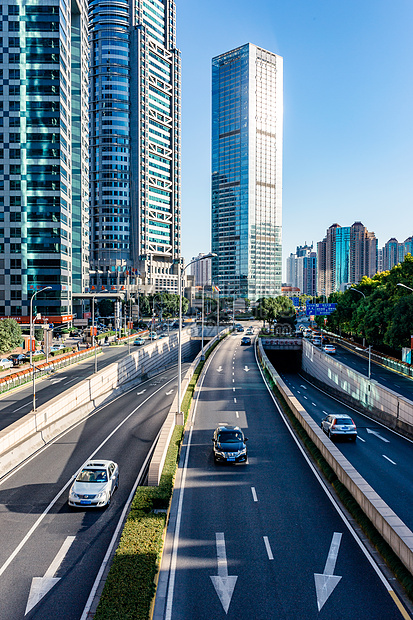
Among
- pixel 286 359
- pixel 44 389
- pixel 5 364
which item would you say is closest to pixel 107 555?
pixel 44 389

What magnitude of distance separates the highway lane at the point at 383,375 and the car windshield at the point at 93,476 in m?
30.7

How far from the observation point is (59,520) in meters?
18.6

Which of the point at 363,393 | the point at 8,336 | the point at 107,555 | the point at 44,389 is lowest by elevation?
the point at 44,389

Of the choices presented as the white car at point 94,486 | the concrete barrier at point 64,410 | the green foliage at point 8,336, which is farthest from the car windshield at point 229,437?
the green foliage at point 8,336

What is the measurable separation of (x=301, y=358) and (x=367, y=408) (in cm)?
4720

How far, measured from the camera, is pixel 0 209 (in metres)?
91.7

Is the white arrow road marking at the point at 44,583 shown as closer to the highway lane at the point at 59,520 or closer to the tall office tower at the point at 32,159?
the highway lane at the point at 59,520

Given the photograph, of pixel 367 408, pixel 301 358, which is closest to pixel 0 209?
pixel 301 358

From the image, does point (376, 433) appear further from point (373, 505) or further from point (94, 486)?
point (94, 486)

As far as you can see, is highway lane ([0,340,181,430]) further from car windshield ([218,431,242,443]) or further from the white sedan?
car windshield ([218,431,242,443])

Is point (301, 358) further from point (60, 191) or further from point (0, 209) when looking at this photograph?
point (0, 209)

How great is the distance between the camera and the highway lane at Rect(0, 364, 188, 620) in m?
13.3

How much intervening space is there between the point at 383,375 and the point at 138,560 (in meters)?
49.1

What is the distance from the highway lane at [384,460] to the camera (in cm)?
1981
